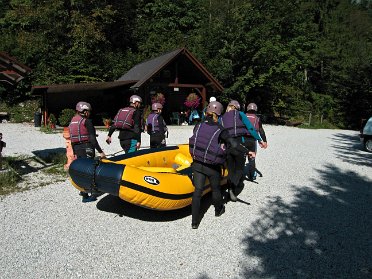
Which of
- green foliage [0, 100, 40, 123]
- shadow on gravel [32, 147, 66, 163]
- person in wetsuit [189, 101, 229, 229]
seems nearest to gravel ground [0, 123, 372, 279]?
person in wetsuit [189, 101, 229, 229]

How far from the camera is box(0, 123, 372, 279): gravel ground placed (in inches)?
151

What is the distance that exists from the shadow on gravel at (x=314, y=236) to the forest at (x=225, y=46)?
18480 millimetres

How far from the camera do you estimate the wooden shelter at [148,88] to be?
65.8 feet

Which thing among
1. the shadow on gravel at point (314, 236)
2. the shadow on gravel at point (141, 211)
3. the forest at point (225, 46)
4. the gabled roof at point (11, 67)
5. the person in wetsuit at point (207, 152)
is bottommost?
the shadow on gravel at point (141, 211)

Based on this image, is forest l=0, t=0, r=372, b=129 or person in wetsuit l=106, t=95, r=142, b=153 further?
forest l=0, t=0, r=372, b=129

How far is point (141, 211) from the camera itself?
5.70 metres

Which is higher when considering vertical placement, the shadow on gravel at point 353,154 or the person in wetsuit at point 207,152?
the person in wetsuit at point 207,152

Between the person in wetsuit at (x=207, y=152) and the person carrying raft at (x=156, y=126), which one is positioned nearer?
the person in wetsuit at (x=207, y=152)

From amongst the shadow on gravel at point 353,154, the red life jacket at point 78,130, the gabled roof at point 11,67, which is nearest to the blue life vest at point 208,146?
the red life jacket at point 78,130

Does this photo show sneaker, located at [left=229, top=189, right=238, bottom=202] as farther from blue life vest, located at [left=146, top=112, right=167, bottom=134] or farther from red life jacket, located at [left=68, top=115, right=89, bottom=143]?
red life jacket, located at [left=68, top=115, right=89, bottom=143]

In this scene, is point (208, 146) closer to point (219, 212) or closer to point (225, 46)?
point (219, 212)

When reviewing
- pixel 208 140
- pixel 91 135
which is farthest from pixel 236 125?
pixel 91 135

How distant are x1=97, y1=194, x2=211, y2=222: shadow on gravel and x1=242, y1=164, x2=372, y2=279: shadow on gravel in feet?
3.98

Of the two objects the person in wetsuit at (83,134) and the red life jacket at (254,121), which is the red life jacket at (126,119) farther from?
the red life jacket at (254,121)
